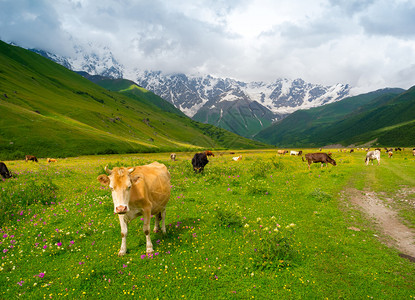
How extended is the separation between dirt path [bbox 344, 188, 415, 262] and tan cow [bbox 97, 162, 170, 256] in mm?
11093

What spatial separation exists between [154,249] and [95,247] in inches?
110

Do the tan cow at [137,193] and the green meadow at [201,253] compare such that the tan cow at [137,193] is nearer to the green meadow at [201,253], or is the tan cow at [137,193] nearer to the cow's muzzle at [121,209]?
the cow's muzzle at [121,209]

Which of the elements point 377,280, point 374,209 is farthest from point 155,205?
point 374,209

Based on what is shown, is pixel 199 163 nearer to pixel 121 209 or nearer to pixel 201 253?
pixel 201 253

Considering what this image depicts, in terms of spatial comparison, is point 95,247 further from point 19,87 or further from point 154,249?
point 19,87

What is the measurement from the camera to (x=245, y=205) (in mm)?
14781

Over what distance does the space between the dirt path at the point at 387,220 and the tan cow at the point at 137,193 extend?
11.1 m

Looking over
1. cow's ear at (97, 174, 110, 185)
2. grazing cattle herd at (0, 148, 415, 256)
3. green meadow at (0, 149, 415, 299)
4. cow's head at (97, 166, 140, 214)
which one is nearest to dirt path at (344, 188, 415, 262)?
green meadow at (0, 149, 415, 299)

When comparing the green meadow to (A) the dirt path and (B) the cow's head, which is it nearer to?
(A) the dirt path

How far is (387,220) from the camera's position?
12.8m

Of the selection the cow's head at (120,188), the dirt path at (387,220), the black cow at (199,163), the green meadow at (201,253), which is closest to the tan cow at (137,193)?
the cow's head at (120,188)

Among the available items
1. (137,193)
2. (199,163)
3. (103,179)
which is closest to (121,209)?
(137,193)

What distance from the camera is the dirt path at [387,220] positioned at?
9867mm

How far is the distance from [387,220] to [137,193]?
14.8 meters
